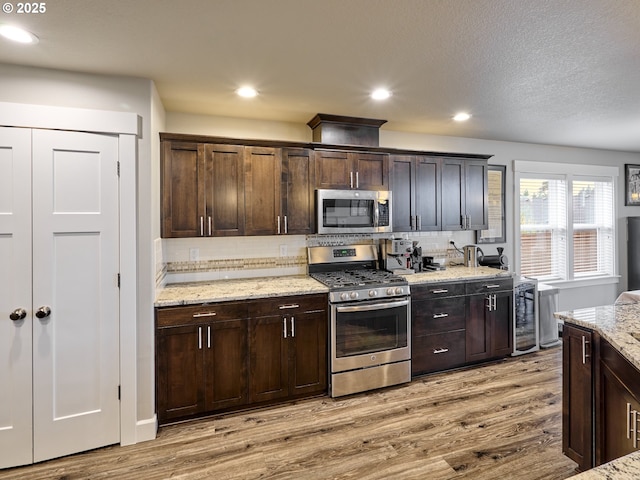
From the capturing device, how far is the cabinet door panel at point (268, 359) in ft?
9.01

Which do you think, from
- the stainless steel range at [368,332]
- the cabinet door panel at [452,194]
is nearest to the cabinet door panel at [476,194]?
the cabinet door panel at [452,194]

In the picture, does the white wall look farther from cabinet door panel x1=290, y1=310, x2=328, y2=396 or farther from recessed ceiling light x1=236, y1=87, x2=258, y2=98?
cabinet door panel x1=290, y1=310, x2=328, y2=396

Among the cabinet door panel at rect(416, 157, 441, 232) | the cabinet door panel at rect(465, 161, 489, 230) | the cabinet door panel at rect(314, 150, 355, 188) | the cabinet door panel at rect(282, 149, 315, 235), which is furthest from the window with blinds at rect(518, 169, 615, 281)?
the cabinet door panel at rect(282, 149, 315, 235)

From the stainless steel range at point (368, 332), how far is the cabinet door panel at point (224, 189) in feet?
3.32

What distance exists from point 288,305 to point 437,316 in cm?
155

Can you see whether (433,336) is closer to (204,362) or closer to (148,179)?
(204,362)

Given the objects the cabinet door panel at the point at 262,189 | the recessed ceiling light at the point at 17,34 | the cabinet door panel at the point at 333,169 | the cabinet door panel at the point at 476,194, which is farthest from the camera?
the cabinet door panel at the point at 476,194

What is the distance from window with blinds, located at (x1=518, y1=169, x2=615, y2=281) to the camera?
4.66m

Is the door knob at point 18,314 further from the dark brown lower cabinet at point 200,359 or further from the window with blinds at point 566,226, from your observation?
the window with blinds at point 566,226

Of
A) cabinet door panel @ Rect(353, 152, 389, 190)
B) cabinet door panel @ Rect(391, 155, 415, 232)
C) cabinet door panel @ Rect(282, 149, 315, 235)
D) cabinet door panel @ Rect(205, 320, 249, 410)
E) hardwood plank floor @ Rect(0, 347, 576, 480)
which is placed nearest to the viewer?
hardwood plank floor @ Rect(0, 347, 576, 480)

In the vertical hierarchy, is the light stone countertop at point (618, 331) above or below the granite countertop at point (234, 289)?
below

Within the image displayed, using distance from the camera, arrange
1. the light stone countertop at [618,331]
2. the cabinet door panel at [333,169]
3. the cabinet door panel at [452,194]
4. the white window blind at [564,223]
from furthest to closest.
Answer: the white window blind at [564,223] < the cabinet door panel at [452,194] < the cabinet door panel at [333,169] < the light stone countertop at [618,331]

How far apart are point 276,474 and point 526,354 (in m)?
3.21

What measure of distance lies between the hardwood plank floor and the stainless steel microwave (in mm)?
1575
